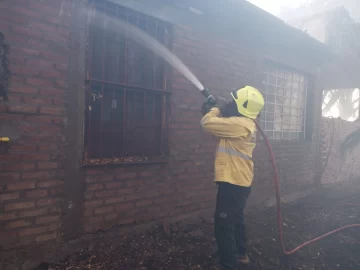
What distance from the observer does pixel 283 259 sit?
11.7ft

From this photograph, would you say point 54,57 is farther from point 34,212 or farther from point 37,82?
point 34,212

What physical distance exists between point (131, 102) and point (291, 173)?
4513 millimetres

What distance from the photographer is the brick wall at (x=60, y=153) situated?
2625 mm

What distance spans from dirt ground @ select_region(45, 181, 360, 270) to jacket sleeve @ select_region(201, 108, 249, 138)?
1.62 metres

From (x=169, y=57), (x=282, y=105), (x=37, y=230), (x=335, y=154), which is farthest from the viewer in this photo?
(x=335, y=154)

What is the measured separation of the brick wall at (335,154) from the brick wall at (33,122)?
6909 millimetres

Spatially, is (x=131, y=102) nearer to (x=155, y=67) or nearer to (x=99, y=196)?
(x=155, y=67)

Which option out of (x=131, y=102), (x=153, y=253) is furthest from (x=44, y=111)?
(x=153, y=253)

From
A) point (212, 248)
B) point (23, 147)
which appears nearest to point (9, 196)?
point (23, 147)

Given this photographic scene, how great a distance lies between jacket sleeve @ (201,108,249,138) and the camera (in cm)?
285

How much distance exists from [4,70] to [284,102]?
5761 millimetres

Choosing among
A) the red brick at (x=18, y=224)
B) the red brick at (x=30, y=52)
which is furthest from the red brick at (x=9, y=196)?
the red brick at (x=30, y=52)

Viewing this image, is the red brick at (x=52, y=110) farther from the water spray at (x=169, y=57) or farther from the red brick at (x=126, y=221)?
the red brick at (x=126, y=221)

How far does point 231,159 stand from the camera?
295 centimetres
